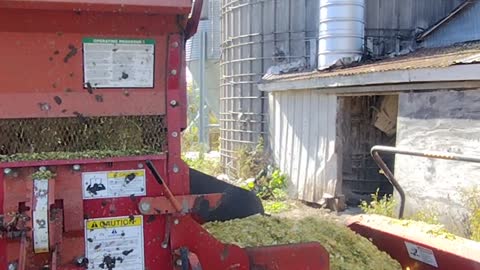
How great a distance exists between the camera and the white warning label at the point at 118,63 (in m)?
2.11

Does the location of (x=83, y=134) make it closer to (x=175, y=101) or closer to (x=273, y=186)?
(x=175, y=101)

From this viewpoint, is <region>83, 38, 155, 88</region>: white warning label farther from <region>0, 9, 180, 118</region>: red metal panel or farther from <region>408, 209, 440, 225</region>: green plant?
<region>408, 209, 440, 225</region>: green plant

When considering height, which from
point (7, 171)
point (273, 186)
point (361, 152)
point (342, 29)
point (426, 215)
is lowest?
point (273, 186)

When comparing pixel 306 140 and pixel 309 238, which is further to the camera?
pixel 306 140

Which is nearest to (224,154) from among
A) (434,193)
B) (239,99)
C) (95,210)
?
(239,99)

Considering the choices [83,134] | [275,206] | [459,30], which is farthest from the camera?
[459,30]

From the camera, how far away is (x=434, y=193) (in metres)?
6.74

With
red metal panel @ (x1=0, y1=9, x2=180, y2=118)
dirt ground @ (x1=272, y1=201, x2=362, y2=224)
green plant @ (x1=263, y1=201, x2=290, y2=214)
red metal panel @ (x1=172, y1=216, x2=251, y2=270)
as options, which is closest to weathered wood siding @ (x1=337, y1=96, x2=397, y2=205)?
dirt ground @ (x1=272, y1=201, x2=362, y2=224)

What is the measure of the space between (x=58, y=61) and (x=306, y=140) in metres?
7.75

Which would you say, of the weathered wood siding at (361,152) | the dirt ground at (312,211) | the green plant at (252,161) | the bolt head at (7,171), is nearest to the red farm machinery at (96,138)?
the bolt head at (7,171)

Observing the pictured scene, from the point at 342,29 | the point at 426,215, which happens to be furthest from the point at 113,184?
the point at 342,29

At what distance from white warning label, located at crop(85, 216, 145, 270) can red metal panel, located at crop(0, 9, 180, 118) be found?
43 cm

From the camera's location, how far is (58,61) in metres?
2.07

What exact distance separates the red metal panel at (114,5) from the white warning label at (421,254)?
5.87 ft
